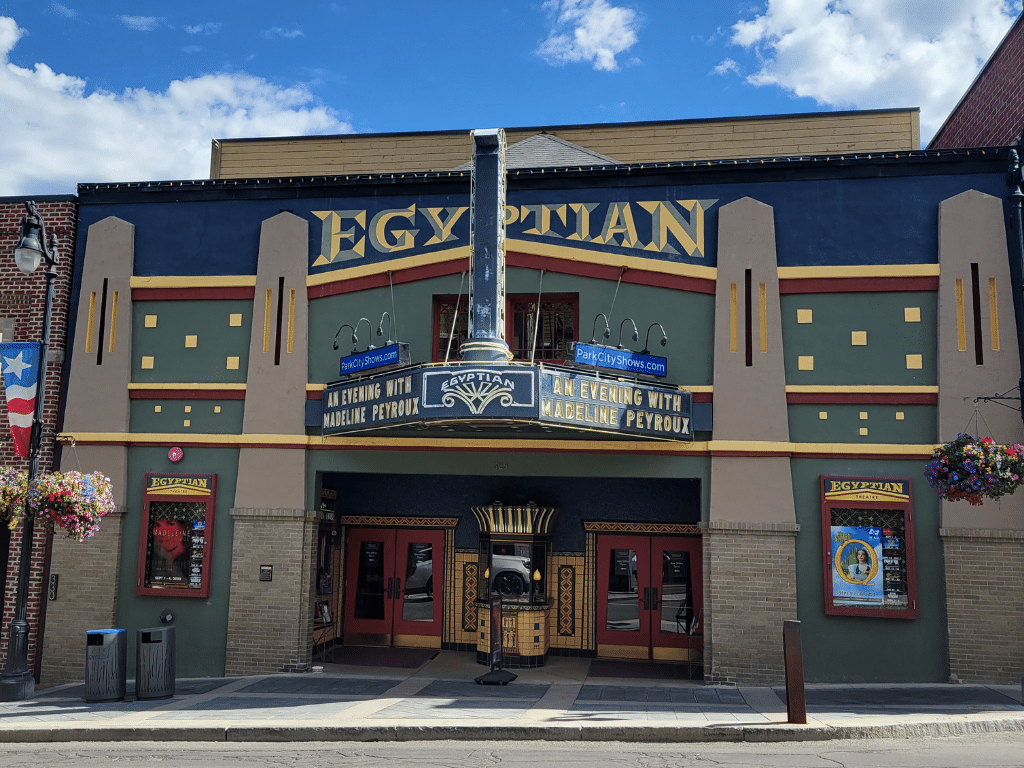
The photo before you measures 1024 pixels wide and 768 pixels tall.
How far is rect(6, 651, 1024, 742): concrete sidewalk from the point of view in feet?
34.2

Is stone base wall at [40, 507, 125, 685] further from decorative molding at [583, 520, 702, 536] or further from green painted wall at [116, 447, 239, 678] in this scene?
decorative molding at [583, 520, 702, 536]

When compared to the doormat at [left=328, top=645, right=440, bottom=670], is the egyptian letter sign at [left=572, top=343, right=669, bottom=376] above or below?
above

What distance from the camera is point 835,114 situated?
68.0 ft

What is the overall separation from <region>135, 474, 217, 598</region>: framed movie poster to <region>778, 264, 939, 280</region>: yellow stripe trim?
34.5 ft

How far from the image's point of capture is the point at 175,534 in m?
15.2

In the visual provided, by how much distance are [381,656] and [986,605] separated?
34.2 ft

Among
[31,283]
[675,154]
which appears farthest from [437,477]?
[675,154]

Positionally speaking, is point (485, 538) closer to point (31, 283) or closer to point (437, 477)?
point (437, 477)

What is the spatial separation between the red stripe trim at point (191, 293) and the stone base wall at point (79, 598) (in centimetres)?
390

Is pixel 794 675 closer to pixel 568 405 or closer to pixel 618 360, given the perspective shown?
pixel 568 405

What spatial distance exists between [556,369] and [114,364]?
8596 mm

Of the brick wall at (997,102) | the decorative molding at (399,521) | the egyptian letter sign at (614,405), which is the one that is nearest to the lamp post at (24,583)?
the decorative molding at (399,521)

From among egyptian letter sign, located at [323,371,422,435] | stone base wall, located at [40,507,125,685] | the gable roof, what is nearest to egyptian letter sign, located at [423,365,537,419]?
egyptian letter sign, located at [323,371,422,435]

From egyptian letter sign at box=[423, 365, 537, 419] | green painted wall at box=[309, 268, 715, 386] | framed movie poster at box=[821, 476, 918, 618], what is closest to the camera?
egyptian letter sign at box=[423, 365, 537, 419]
